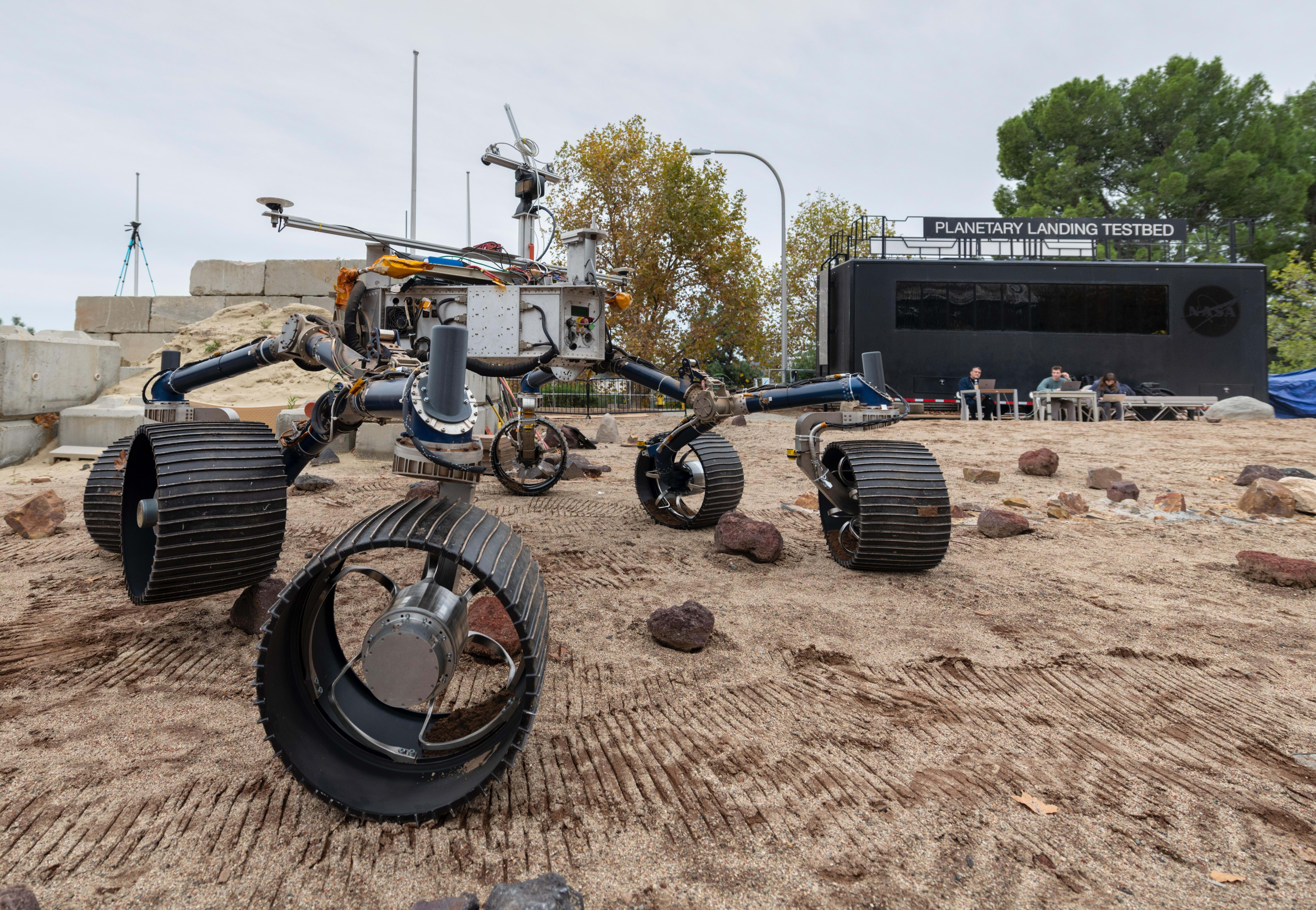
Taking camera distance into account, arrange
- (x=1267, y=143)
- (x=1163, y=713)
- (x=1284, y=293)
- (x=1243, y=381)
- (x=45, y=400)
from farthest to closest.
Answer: (x=1267, y=143)
(x=1284, y=293)
(x=1243, y=381)
(x=45, y=400)
(x=1163, y=713)

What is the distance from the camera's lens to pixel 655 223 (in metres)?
21.4

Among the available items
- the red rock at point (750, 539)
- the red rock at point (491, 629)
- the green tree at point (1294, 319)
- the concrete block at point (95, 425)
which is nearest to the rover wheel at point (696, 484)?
the red rock at point (750, 539)

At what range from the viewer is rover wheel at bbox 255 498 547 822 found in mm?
1680

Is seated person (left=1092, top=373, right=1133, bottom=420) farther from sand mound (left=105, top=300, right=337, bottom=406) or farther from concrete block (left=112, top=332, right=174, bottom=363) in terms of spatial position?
concrete block (left=112, top=332, right=174, bottom=363)

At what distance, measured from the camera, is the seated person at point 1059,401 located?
13812 mm

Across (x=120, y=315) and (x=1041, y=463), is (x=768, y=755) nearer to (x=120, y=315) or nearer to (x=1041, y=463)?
(x=1041, y=463)

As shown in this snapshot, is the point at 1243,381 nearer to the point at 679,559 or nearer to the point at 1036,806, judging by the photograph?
the point at 679,559

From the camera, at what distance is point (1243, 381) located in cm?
1600

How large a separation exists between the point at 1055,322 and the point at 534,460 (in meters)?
13.4

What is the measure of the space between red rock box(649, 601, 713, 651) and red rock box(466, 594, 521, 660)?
23.3 inches

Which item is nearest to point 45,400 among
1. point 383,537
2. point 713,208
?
point 383,537

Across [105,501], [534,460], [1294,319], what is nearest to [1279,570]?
[534,460]

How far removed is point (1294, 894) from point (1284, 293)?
31542 millimetres

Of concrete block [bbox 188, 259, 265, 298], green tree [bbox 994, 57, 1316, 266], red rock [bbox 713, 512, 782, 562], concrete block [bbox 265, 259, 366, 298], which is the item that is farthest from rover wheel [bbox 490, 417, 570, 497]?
green tree [bbox 994, 57, 1316, 266]
